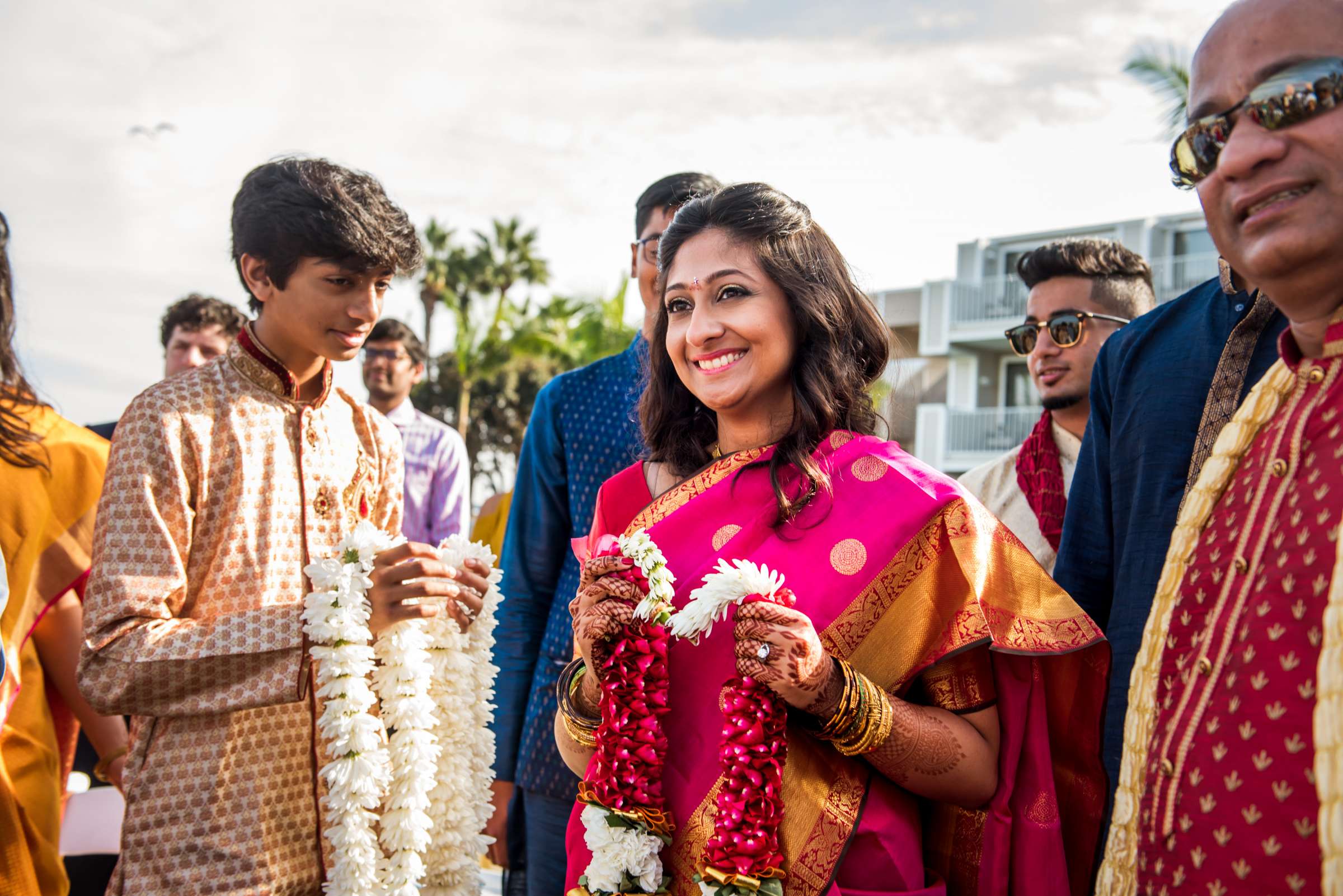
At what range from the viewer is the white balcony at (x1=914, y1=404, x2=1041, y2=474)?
2653 centimetres

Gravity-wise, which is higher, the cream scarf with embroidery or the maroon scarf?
the maroon scarf

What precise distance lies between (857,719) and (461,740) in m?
1.18

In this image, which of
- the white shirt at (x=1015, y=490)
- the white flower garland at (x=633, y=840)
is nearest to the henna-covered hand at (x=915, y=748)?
the white flower garland at (x=633, y=840)

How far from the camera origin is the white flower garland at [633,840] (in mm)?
2189

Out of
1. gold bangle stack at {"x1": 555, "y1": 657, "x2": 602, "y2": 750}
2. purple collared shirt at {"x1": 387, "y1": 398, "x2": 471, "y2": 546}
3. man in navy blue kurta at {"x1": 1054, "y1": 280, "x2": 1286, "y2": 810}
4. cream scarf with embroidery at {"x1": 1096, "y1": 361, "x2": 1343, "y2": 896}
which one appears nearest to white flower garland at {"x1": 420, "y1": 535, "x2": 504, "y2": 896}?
gold bangle stack at {"x1": 555, "y1": 657, "x2": 602, "y2": 750}

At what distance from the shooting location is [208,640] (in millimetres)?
2533

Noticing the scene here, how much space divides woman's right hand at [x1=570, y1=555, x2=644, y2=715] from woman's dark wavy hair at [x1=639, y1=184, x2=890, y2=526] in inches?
14.8

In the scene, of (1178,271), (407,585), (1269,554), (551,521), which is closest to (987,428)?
(1178,271)

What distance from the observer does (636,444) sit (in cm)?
354

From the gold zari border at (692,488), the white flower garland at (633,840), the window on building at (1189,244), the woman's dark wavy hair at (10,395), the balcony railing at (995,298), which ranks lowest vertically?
the white flower garland at (633,840)

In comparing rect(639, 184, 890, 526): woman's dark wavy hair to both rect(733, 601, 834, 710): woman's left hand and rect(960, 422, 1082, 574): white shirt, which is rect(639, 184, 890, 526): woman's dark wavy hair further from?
rect(960, 422, 1082, 574): white shirt

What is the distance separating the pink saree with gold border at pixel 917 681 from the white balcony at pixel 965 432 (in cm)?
2454

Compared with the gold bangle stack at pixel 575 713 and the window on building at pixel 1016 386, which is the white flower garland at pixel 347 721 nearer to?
the gold bangle stack at pixel 575 713

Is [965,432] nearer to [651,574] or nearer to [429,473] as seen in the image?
[429,473]
